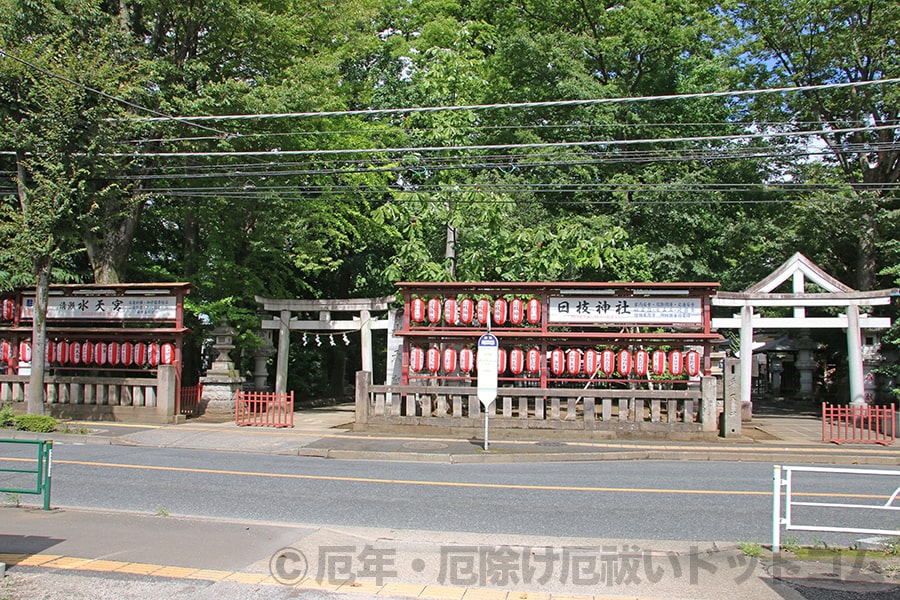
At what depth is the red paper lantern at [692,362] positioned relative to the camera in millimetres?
17891

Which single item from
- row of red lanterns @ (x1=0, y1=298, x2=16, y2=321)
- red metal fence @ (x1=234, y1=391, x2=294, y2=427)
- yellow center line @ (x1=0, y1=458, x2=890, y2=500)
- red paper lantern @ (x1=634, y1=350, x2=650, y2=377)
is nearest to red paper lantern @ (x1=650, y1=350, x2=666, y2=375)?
red paper lantern @ (x1=634, y1=350, x2=650, y2=377)

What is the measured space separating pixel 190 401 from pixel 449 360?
854 cm

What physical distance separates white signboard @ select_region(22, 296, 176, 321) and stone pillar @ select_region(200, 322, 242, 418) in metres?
2.09

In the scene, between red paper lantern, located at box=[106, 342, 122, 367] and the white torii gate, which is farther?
the white torii gate

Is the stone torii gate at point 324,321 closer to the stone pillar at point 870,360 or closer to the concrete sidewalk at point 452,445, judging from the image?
the concrete sidewalk at point 452,445

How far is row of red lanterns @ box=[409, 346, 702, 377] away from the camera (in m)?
18.0

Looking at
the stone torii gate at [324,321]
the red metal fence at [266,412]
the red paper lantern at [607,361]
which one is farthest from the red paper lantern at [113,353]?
the red paper lantern at [607,361]

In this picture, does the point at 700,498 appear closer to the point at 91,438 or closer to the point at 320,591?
the point at 320,591

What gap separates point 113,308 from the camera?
20.8 m

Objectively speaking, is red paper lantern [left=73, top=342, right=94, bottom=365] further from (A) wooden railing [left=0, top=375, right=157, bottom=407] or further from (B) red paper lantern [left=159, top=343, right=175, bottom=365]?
(B) red paper lantern [left=159, top=343, right=175, bottom=365]

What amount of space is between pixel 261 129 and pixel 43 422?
11.0 metres

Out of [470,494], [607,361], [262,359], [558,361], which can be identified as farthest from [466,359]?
[262,359]

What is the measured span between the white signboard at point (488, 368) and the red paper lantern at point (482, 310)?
284cm

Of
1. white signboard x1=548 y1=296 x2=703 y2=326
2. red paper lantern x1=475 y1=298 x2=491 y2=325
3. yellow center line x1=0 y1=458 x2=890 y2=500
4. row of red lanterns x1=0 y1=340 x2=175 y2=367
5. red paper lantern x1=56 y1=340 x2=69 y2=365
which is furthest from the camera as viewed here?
red paper lantern x1=56 y1=340 x2=69 y2=365
